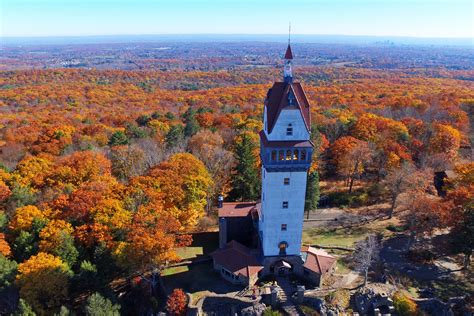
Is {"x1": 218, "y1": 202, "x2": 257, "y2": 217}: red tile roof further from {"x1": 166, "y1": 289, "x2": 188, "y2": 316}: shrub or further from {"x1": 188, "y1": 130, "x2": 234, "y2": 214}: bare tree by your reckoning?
{"x1": 166, "y1": 289, "x2": 188, "y2": 316}: shrub

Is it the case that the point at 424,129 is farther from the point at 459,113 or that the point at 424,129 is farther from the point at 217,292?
the point at 217,292

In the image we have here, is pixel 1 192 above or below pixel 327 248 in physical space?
above

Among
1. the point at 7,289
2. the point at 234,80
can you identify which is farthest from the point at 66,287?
the point at 234,80

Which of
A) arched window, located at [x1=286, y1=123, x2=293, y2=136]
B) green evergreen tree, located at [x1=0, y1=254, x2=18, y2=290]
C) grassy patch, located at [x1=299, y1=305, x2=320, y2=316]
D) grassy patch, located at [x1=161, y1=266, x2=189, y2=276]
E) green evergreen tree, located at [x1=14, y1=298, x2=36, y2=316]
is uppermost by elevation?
arched window, located at [x1=286, y1=123, x2=293, y2=136]

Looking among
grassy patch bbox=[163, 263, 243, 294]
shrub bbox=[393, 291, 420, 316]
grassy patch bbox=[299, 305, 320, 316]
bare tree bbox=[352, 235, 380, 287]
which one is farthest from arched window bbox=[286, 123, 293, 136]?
shrub bbox=[393, 291, 420, 316]

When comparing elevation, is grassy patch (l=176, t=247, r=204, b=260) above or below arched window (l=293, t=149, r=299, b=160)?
below

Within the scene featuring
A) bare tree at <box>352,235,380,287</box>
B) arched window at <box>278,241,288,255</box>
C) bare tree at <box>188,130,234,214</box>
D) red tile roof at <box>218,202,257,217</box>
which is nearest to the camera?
bare tree at <box>352,235,380,287</box>

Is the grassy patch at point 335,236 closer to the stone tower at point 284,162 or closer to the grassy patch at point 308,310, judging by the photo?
the stone tower at point 284,162

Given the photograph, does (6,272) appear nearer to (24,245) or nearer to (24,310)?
(24,245)
